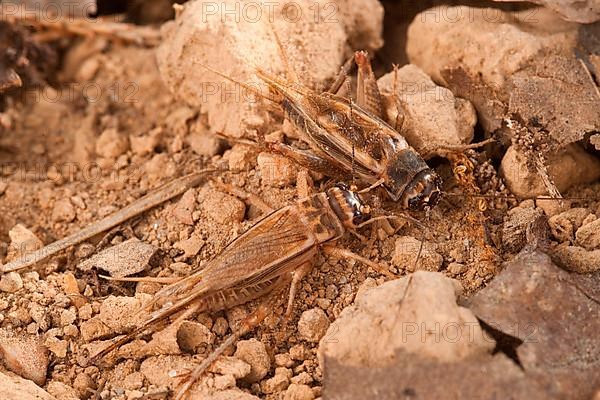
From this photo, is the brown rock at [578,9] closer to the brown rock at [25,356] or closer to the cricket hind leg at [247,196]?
the cricket hind leg at [247,196]

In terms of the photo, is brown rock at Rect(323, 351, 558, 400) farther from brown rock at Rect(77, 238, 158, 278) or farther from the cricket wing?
brown rock at Rect(77, 238, 158, 278)

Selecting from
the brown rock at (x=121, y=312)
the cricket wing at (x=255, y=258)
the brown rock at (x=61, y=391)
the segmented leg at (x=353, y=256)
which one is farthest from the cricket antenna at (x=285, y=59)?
the brown rock at (x=61, y=391)

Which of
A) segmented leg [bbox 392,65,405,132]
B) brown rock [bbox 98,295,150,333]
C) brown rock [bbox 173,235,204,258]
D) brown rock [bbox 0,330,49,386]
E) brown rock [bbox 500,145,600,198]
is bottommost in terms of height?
brown rock [bbox 0,330,49,386]

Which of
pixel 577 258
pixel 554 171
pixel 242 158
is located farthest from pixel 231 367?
pixel 554 171

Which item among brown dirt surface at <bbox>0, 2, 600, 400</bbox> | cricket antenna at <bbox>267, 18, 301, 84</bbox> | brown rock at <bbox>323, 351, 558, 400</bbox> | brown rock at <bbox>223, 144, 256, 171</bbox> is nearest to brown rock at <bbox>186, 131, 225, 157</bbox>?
brown dirt surface at <bbox>0, 2, 600, 400</bbox>

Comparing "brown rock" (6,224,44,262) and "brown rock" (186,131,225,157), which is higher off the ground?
"brown rock" (186,131,225,157)

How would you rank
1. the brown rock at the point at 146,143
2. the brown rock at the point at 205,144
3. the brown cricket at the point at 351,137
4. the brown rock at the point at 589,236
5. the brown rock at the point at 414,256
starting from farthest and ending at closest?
the brown rock at the point at 146,143 < the brown rock at the point at 205,144 < the brown cricket at the point at 351,137 < the brown rock at the point at 414,256 < the brown rock at the point at 589,236
